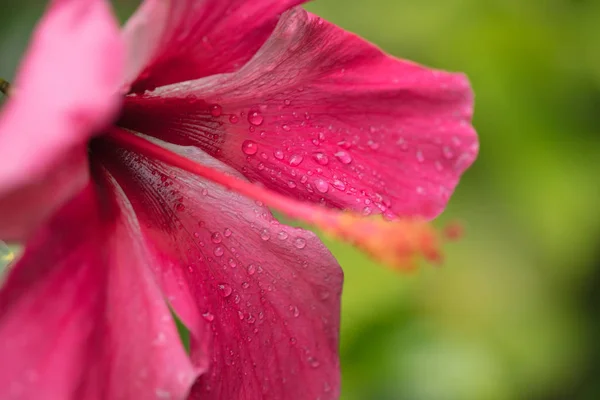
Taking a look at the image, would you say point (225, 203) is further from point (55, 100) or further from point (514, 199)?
point (514, 199)

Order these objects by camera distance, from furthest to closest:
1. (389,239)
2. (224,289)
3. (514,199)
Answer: (514,199)
(224,289)
(389,239)

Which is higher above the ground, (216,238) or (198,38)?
(198,38)

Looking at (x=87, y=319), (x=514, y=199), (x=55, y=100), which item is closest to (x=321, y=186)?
(x=87, y=319)

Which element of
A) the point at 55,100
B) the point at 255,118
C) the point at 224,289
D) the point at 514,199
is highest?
the point at 55,100

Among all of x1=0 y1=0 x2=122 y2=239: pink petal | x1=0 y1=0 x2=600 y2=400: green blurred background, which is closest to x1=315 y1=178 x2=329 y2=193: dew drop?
x1=0 y1=0 x2=122 y2=239: pink petal

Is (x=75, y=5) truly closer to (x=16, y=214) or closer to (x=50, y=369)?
(x=16, y=214)

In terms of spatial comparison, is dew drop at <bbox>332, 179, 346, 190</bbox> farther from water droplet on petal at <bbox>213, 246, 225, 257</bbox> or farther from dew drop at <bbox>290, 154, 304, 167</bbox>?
water droplet on petal at <bbox>213, 246, 225, 257</bbox>

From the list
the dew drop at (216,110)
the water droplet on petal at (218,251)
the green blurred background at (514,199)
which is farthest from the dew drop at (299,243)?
the green blurred background at (514,199)
